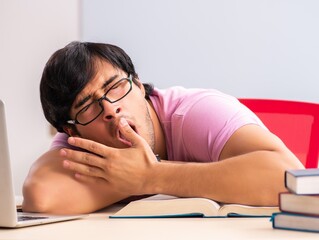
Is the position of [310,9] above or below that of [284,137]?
above

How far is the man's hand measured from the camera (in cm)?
170

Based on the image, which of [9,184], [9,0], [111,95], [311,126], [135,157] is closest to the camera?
[9,184]

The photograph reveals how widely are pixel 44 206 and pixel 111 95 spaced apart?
13.3 inches

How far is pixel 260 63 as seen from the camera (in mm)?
3684

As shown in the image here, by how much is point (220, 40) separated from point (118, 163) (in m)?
2.09

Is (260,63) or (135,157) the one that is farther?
(260,63)

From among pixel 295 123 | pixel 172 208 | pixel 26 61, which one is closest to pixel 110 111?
pixel 172 208

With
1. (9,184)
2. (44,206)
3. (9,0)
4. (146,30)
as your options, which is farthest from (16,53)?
(9,184)

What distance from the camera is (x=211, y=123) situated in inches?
73.3

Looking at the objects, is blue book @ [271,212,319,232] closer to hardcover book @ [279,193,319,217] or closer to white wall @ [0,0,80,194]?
hardcover book @ [279,193,319,217]

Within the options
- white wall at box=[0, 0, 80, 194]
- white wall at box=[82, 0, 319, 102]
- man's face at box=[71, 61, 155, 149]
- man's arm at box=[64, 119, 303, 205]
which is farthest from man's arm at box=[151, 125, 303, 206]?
white wall at box=[0, 0, 80, 194]

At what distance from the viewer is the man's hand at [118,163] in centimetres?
170

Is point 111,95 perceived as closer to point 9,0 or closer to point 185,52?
point 185,52

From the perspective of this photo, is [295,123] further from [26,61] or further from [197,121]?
[26,61]
